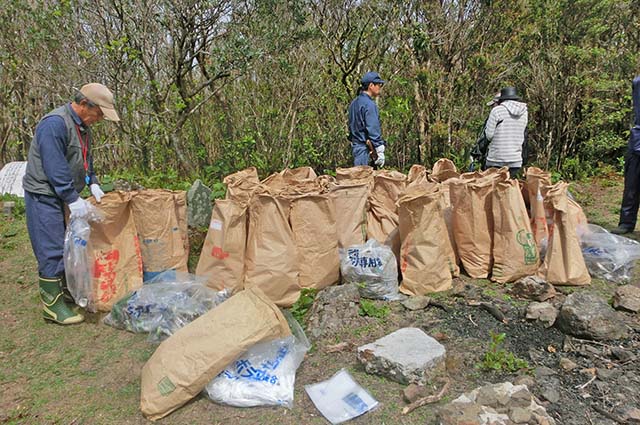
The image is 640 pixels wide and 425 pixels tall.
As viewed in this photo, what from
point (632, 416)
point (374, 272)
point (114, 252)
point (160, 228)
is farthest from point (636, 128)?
point (114, 252)

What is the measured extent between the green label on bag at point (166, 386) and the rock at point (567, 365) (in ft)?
6.32

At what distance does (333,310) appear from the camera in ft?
9.61

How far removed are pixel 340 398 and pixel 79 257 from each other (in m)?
1.88

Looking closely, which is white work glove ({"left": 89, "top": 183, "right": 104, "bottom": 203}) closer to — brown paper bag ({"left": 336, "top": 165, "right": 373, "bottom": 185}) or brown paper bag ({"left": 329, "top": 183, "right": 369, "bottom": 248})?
brown paper bag ({"left": 329, "top": 183, "right": 369, "bottom": 248})

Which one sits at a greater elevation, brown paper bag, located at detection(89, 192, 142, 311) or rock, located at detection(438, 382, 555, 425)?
brown paper bag, located at detection(89, 192, 142, 311)

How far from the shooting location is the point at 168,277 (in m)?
3.32

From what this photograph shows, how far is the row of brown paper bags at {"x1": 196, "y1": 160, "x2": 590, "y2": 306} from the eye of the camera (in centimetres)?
313

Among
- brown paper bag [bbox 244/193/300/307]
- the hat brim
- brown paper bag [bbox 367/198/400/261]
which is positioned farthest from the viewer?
brown paper bag [bbox 367/198/400/261]

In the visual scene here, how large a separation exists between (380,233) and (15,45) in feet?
19.0

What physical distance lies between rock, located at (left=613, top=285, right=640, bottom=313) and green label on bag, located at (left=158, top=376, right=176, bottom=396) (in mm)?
2745

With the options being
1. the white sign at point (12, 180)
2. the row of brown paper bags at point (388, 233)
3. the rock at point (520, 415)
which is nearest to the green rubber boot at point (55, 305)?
the row of brown paper bags at point (388, 233)

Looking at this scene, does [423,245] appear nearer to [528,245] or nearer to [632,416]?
[528,245]

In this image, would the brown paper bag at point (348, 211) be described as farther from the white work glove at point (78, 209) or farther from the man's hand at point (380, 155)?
the white work glove at point (78, 209)

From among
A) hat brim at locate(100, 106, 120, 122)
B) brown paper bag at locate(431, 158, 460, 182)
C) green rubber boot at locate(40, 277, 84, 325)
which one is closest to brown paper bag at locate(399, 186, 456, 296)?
brown paper bag at locate(431, 158, 460, 182)
